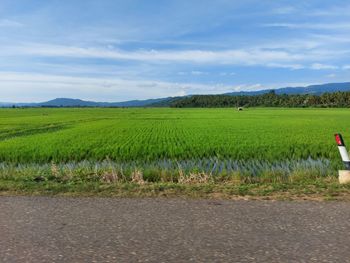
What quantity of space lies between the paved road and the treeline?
131031 millimetres

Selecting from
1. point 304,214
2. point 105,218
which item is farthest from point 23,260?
point 304,214

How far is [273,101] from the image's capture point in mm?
154500

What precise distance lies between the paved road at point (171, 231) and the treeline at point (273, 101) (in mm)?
131031

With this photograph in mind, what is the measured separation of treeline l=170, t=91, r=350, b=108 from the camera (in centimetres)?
12912

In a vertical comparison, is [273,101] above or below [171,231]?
below

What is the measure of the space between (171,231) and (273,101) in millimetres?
154826

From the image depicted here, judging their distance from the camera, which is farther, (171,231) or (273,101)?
(273,101)

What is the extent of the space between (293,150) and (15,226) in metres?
15.9

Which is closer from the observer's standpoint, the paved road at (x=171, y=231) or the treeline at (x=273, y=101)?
the paved road at (x=171, y=231)

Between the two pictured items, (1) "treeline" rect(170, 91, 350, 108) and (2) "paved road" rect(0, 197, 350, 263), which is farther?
(1) "treeline" rect(170, 91, 350, 108)

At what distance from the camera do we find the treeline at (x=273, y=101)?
12912cm

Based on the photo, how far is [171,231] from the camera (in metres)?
4.41

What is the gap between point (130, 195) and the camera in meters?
6.25

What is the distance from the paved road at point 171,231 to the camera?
3754 millimetres
